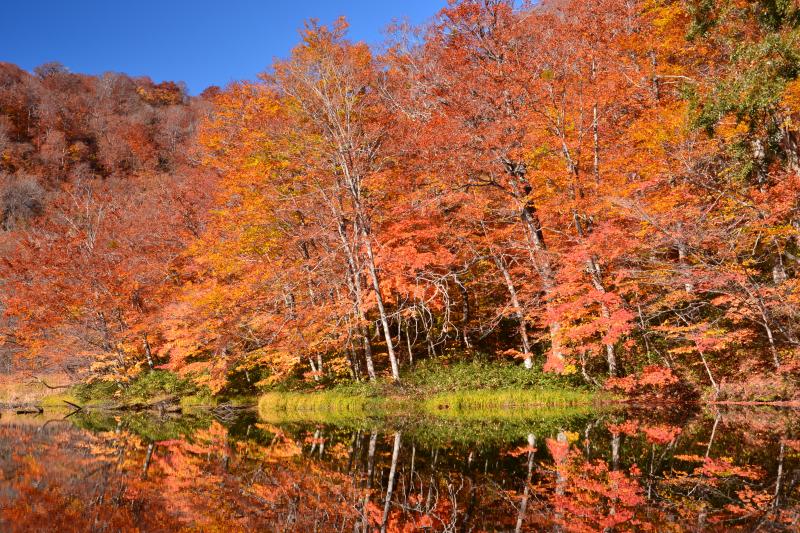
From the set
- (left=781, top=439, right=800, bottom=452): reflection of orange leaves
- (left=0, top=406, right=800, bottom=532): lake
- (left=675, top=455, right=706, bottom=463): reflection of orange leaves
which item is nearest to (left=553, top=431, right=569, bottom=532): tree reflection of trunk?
(left=0, top=406, right=800, bottom=532): lake

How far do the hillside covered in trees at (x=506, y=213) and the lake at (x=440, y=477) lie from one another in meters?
3.03

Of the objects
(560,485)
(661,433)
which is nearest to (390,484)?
(560,485)

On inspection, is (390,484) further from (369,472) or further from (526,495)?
(526,495)

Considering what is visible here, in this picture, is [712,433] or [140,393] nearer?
[712,433]

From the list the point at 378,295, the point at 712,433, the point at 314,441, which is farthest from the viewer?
the point at 378,295

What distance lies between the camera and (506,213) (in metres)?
17.1

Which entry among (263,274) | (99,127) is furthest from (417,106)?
(99,127)

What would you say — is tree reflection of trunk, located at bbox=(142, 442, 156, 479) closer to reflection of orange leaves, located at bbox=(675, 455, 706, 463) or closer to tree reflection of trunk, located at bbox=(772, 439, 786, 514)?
reflection of orange leaves, located at bbox=(675, 455, 706, 463)

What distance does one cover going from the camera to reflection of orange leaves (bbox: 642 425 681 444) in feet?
32.1

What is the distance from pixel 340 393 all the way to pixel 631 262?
968cm

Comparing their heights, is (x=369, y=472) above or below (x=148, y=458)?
below

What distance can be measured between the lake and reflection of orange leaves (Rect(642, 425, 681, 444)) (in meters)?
0.05

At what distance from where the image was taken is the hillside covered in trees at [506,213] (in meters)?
14.0

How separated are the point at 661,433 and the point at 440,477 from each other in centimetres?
495
